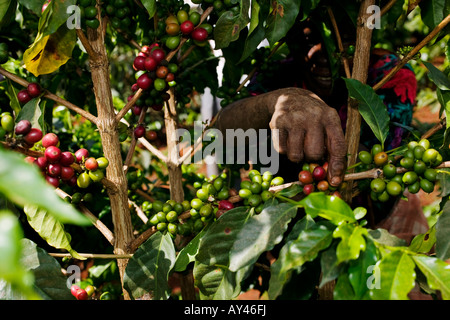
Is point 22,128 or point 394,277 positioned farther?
point 22,128

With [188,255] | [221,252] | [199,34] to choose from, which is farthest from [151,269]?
[199,34]

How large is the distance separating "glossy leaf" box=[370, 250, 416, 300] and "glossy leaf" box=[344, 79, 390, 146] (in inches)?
17.7

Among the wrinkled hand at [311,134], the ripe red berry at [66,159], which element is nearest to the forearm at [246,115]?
the wrinkled hand at [311,134]

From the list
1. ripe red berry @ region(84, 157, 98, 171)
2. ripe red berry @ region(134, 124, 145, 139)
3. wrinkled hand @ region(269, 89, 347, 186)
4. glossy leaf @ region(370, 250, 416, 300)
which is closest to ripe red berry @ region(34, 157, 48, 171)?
ripe red berry @ region(84, 157, 98, 171)

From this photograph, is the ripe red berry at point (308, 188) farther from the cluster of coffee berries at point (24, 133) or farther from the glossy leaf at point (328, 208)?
the cluster of coffee berries at point (24, 133)

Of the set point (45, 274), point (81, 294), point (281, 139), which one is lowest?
point (81, 294)

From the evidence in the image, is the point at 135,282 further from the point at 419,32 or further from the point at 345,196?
the point at 419,32

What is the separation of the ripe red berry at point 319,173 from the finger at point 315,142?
4cm

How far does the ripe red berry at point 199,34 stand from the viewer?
3.87 ft

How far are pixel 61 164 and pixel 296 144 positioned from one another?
603mm

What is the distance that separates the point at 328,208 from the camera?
79 cm

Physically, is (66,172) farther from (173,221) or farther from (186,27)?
(186,27)

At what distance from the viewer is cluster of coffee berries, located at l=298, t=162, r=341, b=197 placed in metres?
1.04
